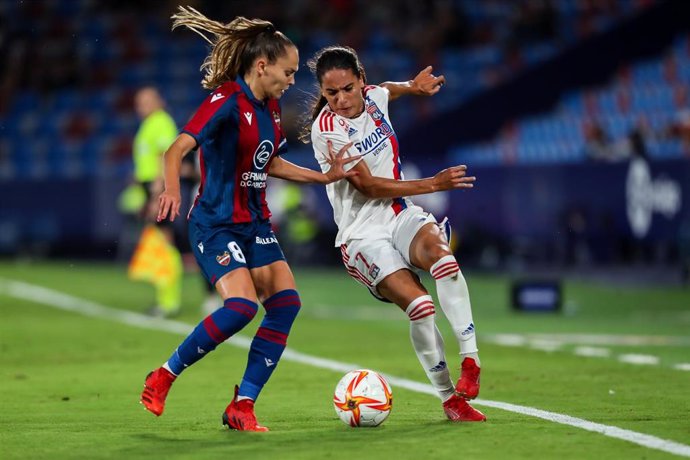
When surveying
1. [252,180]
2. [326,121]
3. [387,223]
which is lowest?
[387,223]

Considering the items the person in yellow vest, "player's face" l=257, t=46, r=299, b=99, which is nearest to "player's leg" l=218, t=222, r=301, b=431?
"player's face" l=257, t=46, r=299, b=99

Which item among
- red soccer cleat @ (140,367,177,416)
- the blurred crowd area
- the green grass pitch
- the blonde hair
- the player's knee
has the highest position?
the blurred crowd area

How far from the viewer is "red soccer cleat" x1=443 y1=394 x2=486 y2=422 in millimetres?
7492

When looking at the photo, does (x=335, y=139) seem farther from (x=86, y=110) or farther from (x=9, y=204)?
(x=86, y=110)

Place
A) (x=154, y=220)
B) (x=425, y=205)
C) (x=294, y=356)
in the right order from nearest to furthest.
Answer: (x=294, y=356) < (x=154, y=220) < (x=425, y=205)

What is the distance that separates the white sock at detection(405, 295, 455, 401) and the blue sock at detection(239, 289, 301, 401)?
67 cm

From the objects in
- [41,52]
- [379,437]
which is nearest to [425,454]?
[379,437]

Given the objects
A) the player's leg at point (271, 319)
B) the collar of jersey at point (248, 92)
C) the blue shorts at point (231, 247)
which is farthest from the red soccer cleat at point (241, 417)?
the collar of jersey at point (248, 92)

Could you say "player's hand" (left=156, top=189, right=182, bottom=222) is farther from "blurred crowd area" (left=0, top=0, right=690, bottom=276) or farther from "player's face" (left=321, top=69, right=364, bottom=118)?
"blurred crowd area" (left=0, top=0, right=690, bottom=276)

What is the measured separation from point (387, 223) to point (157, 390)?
164 cm

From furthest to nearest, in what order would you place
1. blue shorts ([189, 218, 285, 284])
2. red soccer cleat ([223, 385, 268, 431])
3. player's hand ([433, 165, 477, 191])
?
player's hand ([433, 165, 477, 191])
blue shorts ([189, 218, 285, 284])
red soccer cleat ([223, 385, 268, 431])

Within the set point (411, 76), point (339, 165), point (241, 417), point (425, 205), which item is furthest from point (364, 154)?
point (411, 76)

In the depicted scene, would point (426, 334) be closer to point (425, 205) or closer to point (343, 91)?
point (343, 91)

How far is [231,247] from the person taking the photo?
7352 millimetres
